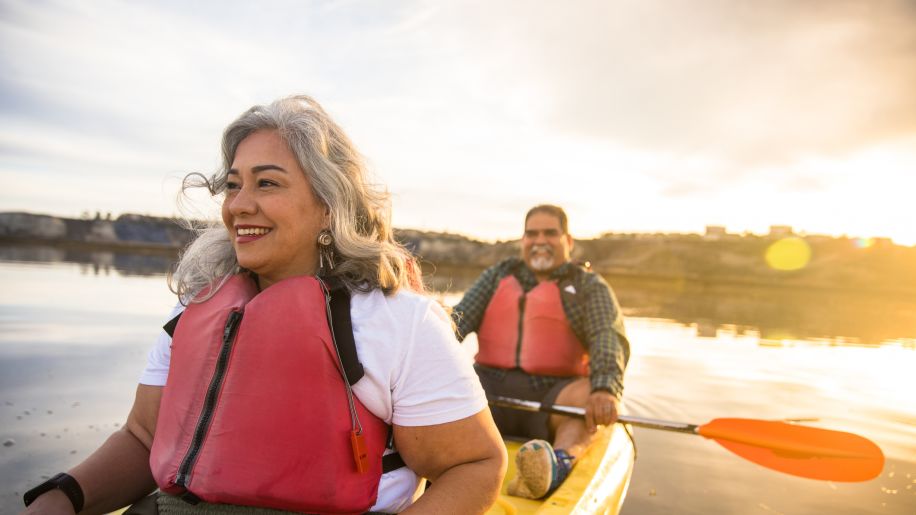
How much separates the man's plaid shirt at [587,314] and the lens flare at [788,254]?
54208 mm

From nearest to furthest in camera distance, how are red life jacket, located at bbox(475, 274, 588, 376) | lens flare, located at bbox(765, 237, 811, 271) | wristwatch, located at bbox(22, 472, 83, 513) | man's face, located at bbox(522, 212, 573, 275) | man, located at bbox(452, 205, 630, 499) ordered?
1. wristwatch, located at bbox(22, 472, 83, 513)
2. man, located at bbox(452, 205, 630, 499)
3. red life jacket, located at bbox(475, 274, 588, 376)
4. man's face, located at bbox(522, 212, 573, 275)
5. lens flare, located at bbox(765, 237, 811, 271)

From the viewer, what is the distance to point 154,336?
374 inches

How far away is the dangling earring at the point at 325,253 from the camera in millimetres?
1709

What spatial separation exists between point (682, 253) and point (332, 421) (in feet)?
205

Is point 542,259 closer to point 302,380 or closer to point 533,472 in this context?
point 533,472

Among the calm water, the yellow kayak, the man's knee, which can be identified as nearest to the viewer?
the yellow kayak

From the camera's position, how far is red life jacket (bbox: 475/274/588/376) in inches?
178

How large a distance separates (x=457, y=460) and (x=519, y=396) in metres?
3.09

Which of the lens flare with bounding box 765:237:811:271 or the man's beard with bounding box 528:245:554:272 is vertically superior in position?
the lens flare with bounding box 765:237:811:271

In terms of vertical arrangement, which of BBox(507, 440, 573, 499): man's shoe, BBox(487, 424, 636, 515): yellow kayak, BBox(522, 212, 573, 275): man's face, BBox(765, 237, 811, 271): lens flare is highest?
BBox(765, 237, 811, 271): lens flare

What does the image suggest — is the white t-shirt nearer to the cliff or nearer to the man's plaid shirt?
the man's plaid shirt

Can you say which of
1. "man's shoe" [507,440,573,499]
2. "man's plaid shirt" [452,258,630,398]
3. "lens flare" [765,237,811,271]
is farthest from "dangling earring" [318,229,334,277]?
"lens flare" [765,237,811,271]

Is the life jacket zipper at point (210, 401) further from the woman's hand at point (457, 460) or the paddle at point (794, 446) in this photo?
the paddle at point (794, 446)

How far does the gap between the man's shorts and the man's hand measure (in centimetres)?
44
